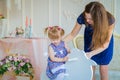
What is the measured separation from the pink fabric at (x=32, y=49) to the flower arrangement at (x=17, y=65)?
0.05 meters

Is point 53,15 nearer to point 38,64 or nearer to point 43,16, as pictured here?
point 43,16

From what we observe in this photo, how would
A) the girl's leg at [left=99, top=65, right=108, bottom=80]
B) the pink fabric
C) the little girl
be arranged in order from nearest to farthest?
the little girl < the girl's leg at [left=99, top=65, right=108, bottom=80] < the pink fabric

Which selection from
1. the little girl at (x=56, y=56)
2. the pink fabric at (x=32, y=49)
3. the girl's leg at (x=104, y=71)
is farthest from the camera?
the pink fabric at (x=32, y=49)

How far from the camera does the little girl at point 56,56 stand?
5.71 feet

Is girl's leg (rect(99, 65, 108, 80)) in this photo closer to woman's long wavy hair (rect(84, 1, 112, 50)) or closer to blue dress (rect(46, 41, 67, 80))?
woman's long wavy hair (rect(84, 1, 112, 50))

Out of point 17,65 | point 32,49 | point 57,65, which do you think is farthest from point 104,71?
point 17,65

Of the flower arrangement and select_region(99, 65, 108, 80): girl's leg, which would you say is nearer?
select_region(99, 65, 108, 80): girl's leg

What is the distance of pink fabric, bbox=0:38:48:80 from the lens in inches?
97.1

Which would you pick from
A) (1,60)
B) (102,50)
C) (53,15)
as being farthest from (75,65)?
(53,15)

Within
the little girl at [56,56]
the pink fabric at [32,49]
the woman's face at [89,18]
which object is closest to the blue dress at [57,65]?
the little girl at [56,56]

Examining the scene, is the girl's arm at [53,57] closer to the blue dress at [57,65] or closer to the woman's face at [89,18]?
the blue dress at [57,65]

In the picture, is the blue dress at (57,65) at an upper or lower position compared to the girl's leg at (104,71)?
upper

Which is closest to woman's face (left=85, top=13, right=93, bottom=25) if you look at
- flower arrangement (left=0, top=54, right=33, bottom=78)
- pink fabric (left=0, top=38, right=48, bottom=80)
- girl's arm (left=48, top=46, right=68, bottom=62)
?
girl's arm (left=48, top=46, right=68, bottom=62)

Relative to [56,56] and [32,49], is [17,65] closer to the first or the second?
[32,49]
